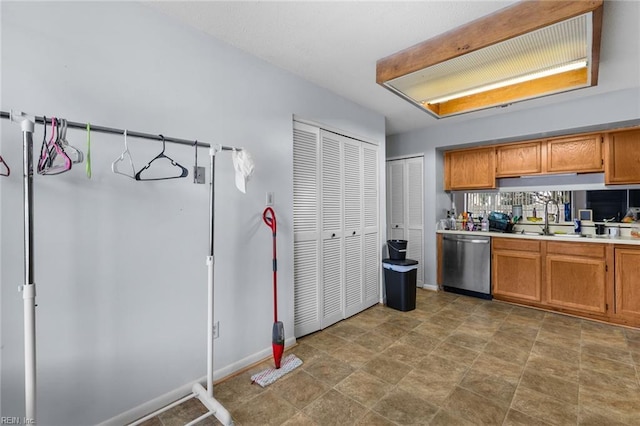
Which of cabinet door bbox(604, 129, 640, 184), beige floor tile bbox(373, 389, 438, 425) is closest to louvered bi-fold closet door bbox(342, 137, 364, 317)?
beige floor tile bbox(373, 389, 438, 425)

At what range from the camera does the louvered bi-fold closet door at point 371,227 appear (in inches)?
144

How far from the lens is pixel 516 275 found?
12.2 ft

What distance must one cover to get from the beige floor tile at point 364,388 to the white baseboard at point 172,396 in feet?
2.44

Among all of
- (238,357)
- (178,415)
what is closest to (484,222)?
(238,357)

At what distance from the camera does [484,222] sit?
442 centimetres

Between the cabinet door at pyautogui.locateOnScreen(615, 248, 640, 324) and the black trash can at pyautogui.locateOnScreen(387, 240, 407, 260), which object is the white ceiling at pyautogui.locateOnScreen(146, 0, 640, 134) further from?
the black trash can at pyautogui.locateOnScreen(387, 240, 407, 260)

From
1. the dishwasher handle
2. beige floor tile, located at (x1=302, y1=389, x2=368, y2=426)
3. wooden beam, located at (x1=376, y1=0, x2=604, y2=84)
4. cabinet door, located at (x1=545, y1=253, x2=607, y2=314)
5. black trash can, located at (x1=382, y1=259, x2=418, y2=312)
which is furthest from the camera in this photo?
the dishwasher handle

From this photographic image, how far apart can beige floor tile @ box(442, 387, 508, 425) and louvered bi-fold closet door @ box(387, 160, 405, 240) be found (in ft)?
9.69

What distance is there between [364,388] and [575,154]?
150 inches

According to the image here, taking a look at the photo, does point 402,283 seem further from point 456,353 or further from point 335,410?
point 335,410

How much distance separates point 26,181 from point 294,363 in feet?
6.88

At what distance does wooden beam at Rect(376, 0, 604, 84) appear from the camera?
5.44 ft

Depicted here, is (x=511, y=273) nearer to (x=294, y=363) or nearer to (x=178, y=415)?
(x=294, y=363)

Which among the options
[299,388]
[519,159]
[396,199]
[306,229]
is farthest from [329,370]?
[519,159]
